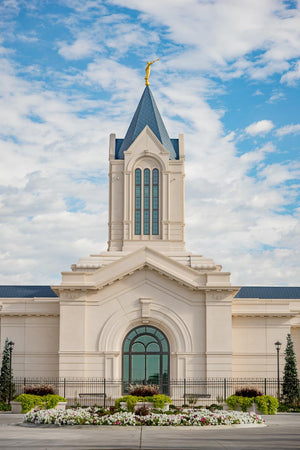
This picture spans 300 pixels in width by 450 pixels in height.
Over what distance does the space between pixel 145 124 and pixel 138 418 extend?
26.3 meters

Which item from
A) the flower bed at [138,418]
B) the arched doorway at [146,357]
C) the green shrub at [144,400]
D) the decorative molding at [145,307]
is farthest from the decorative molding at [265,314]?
the flower bed at [138,418]

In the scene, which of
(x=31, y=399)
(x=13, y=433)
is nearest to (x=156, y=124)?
(x=31, y=399)

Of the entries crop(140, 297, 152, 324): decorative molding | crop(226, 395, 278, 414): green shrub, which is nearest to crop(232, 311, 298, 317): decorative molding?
crop(140, 297, 152, 324): decorative molding

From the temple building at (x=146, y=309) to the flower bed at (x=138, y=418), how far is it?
1313cm

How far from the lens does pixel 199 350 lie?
42.8 m

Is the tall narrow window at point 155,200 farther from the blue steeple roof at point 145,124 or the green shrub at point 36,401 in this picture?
the green shrub at point 36,401

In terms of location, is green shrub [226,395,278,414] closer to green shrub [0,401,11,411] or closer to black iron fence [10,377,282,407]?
black iron fence [10,377,282,407]

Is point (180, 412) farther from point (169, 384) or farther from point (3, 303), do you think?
point (3, 303)

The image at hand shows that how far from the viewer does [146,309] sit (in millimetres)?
43031

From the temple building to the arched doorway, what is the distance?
0.20ft

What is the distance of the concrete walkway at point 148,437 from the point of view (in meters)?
21.0

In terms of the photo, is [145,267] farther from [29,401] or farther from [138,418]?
[138,418]

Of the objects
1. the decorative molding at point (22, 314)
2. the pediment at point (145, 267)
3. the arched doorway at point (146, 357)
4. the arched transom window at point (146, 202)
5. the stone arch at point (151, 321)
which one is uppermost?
the arched transom window at point (146, 202)

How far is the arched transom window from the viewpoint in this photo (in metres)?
48.3
